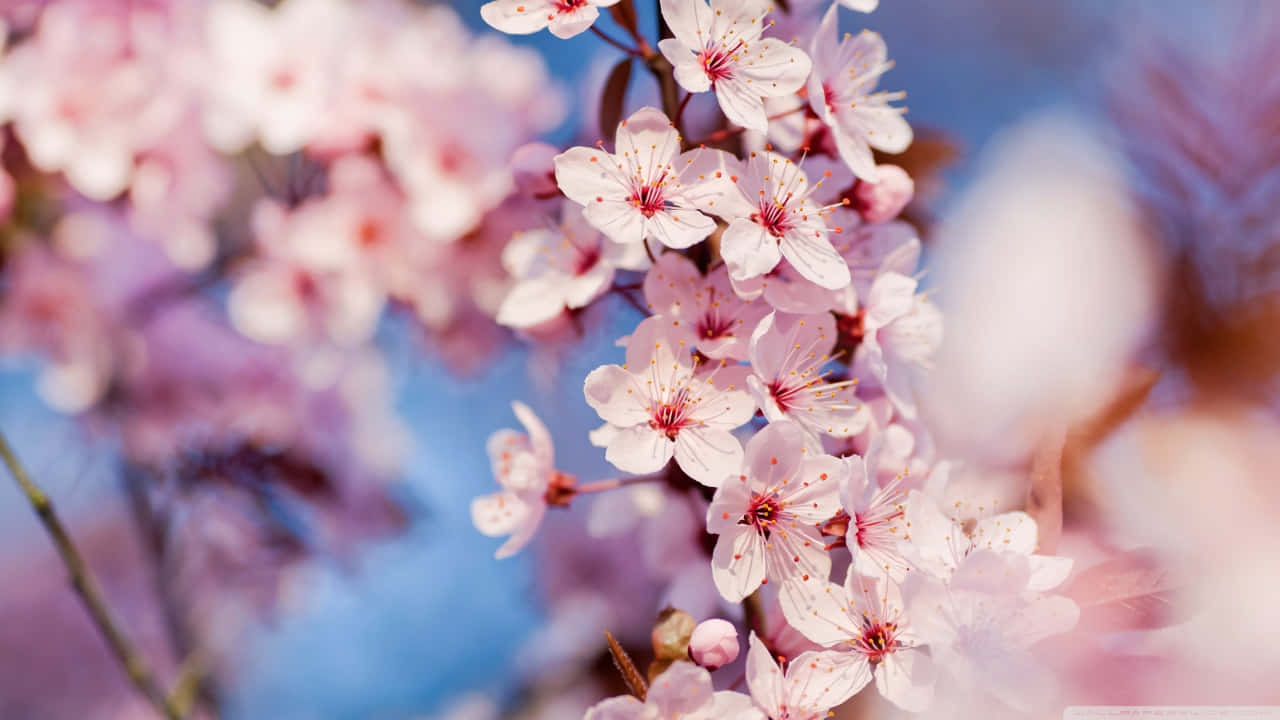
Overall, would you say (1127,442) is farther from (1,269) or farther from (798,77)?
(1,269)

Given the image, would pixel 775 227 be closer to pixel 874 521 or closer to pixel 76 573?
pixel 874 521

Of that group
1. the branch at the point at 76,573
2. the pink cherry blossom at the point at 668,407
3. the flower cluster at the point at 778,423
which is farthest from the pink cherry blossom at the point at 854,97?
the branch at the point at 76,573

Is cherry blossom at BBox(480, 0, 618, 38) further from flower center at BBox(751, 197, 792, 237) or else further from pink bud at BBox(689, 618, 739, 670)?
pink bud at BBox(689, 618, 739, 670)

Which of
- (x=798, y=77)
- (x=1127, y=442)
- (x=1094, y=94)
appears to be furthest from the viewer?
(x=1094, y=94)

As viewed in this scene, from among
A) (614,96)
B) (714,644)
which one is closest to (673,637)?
(714,644)

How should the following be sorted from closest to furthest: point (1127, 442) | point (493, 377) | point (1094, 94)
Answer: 1. point (1127, 442)
2. point (1094, 94)
3. point (493, 377)

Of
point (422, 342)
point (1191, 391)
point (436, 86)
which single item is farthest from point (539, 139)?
point (1191, 391)

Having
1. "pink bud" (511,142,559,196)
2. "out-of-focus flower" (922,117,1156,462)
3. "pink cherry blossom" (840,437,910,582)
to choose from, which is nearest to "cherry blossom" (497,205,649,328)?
"pink bud" (511,142,559,196)
